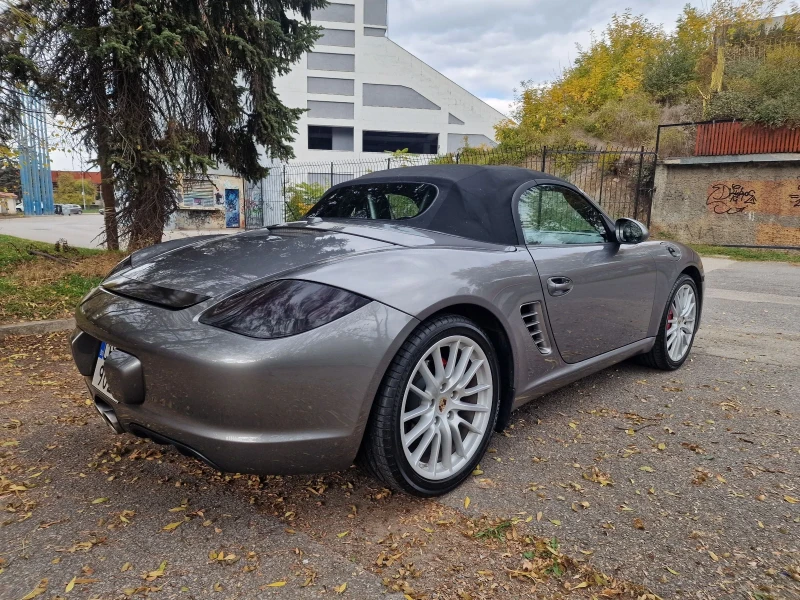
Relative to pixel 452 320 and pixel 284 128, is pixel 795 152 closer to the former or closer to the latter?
pixel 284 128

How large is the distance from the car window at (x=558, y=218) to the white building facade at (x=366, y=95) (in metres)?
39.1

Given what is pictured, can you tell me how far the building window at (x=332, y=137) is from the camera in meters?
43.6

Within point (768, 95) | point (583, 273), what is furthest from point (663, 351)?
point (768, 95)

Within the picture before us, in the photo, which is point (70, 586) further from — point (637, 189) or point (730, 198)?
point (637, 189)

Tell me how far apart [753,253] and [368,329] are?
1445 cm

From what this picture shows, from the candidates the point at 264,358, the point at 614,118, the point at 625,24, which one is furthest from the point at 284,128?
the point at 625,24

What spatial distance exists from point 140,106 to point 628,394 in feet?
23.1

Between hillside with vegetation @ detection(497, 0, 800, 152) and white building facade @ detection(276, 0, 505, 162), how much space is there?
18856 mm

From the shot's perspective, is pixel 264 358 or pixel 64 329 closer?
pixel 264 358

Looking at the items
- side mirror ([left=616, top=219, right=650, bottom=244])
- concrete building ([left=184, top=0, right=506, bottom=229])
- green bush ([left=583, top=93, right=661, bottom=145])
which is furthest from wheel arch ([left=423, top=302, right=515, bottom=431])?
concrete building ([left=184, top=0, right=506, bottom=229])

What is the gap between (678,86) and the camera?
64.5 ft

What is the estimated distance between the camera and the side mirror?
339 centimetres

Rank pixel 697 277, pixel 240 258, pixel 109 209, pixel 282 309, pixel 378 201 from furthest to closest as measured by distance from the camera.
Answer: pixel 109 209 < pixel 697 277 < pixel 378 201 < pixel 240 258 < pixel 282 309

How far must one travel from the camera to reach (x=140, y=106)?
7.38 meters
